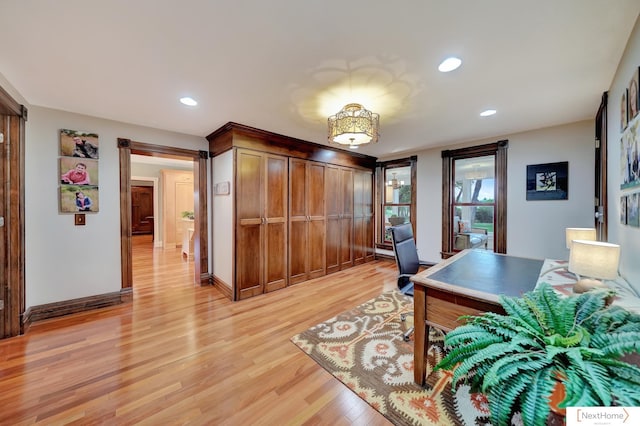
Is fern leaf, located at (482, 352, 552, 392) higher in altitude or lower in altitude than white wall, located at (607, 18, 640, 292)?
lower

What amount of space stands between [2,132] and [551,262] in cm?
536

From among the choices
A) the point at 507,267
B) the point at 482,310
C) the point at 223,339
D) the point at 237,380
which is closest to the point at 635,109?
the point at 507,267

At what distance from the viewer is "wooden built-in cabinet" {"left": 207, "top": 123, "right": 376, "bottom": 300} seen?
3.37 meters

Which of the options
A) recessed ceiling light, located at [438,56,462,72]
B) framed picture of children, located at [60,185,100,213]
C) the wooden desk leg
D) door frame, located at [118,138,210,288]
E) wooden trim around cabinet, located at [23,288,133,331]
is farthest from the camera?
door frame, located at [118,138,210,288]

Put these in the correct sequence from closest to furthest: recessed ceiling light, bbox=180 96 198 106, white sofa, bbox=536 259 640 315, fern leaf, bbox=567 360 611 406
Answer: fern leaf, bbox=567 360 611 406 < white sofa, bbox=536 259 640 315 < recessed ceiling light, bbox=180 96 198 106

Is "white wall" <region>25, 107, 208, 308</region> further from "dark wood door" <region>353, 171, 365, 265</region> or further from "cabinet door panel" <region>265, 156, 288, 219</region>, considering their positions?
"dark wood door" <region>353, 171, 365, 265</region>

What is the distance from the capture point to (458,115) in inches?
119

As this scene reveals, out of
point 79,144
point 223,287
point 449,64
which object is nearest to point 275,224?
point 223,287

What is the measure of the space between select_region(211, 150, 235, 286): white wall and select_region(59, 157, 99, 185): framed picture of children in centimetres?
140

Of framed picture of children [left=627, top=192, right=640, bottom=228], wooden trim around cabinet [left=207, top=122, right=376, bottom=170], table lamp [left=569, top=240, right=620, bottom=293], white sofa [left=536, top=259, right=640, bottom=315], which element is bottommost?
white sofa [left=536, top=259, right=640, bottom=315]

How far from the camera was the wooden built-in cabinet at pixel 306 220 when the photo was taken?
399 centimetres

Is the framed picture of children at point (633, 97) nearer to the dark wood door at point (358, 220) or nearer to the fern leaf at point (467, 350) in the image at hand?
the fern leaf at point (467, 350)

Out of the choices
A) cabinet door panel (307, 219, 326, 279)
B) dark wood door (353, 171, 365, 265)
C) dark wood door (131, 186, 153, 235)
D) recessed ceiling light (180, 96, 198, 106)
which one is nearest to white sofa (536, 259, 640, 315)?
cabinet door panel (307, 219, 326, 279)

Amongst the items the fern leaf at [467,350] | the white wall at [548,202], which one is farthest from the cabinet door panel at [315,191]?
the fern leaf at [467,350]
